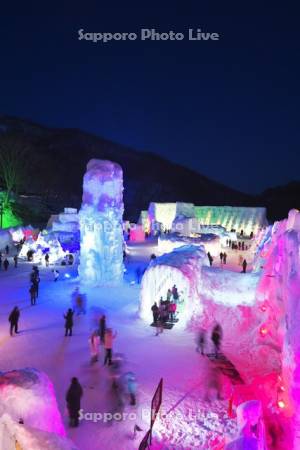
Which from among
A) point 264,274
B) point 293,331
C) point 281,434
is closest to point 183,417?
point 281,434

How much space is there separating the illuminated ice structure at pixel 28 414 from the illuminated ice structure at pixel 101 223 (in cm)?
1297

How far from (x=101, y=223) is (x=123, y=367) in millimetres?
9570

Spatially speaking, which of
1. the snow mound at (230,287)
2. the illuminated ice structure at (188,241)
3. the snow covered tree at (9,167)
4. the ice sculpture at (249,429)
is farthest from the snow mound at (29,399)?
the snow covered tree at (9,167)

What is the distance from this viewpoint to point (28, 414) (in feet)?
13.9

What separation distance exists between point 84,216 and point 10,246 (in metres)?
14.5

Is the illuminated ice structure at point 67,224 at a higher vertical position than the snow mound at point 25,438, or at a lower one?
higher

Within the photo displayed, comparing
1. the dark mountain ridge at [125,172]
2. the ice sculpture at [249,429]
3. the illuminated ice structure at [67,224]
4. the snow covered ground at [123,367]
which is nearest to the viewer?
the ice sculpture at [249,429]

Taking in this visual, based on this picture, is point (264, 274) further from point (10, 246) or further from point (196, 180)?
point (196, 180)

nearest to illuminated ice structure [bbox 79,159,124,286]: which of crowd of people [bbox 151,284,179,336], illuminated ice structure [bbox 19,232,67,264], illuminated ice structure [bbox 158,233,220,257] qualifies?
crowd of people [bbox 151,284,179,336]

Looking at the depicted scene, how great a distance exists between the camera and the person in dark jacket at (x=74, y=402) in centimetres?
654

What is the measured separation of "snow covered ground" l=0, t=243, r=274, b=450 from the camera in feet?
21.4

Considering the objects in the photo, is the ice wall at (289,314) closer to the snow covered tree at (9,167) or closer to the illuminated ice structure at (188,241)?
the illuminated ice structure at (188,241)

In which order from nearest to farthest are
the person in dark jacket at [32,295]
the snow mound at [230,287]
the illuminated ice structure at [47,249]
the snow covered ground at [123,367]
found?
1. the snow covered ground at [123,367]
2. the snow mound at [230,287]
3. the person in dark jacket at [32,295]
4. the illuminated ice structure at [47,249]

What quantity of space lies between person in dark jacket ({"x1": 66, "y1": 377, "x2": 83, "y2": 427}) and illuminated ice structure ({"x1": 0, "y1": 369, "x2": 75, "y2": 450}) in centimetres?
179
